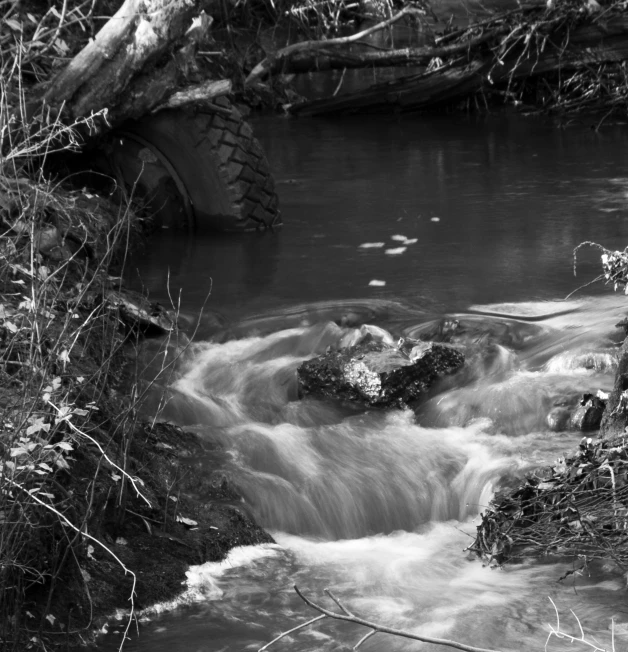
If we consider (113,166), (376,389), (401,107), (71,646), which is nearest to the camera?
(71,646)

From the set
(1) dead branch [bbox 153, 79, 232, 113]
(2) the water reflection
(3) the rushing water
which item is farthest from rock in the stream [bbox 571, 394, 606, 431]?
(1) dead branch [bbox 153, 79, 232, 113]

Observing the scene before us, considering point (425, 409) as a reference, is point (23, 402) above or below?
above

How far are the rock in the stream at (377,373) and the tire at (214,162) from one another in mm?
2644

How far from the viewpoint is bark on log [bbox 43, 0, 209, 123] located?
6418 millimetres

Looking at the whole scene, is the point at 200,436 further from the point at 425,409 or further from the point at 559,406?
the point at 559,406

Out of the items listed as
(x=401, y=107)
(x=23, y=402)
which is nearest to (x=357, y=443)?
(x=23, y=402)

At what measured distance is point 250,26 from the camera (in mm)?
13586

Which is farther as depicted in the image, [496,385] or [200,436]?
[496,385]

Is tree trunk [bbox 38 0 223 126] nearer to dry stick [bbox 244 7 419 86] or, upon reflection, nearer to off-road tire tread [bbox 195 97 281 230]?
off-road tire tread [bbox 195 97 281 230]

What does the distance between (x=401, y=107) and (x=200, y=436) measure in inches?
375

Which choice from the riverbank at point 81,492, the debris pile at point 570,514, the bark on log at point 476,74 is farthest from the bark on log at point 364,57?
the debris pile at point 570,514

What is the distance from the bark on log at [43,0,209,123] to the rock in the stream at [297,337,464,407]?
2.40 metres

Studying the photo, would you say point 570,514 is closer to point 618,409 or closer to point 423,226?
point 618,409

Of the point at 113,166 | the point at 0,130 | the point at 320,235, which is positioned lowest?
the point at 320,235
